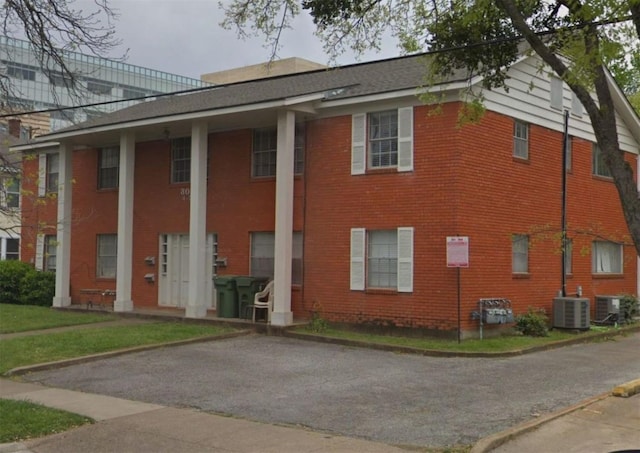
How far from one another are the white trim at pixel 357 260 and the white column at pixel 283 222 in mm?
1489

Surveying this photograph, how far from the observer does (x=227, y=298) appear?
1856cm

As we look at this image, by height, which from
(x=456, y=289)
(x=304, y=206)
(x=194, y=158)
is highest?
(x=194, y=158)

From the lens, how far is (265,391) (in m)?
10.6

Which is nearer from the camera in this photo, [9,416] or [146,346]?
[9,416]

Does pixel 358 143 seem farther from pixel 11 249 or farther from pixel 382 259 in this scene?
pixel 11 249

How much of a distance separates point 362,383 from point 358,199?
6677mm

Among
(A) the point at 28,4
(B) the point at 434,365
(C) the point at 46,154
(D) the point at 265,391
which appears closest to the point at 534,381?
(B) the point at 434,365

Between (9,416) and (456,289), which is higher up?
(456,289)

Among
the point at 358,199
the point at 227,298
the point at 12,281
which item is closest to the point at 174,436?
the point at 358,199

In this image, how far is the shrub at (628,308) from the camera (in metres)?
19.8

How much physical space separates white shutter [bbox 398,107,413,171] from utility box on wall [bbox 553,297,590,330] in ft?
17.1

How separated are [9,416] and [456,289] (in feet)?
31.2

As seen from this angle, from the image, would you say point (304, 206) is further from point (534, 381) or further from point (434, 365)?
point (534, 381)

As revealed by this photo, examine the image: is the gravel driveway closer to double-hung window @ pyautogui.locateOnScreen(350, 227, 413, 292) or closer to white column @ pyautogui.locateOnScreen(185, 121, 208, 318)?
double-hung window @ pyautogui.locateOnScreen(350, 227, 413, 292)
